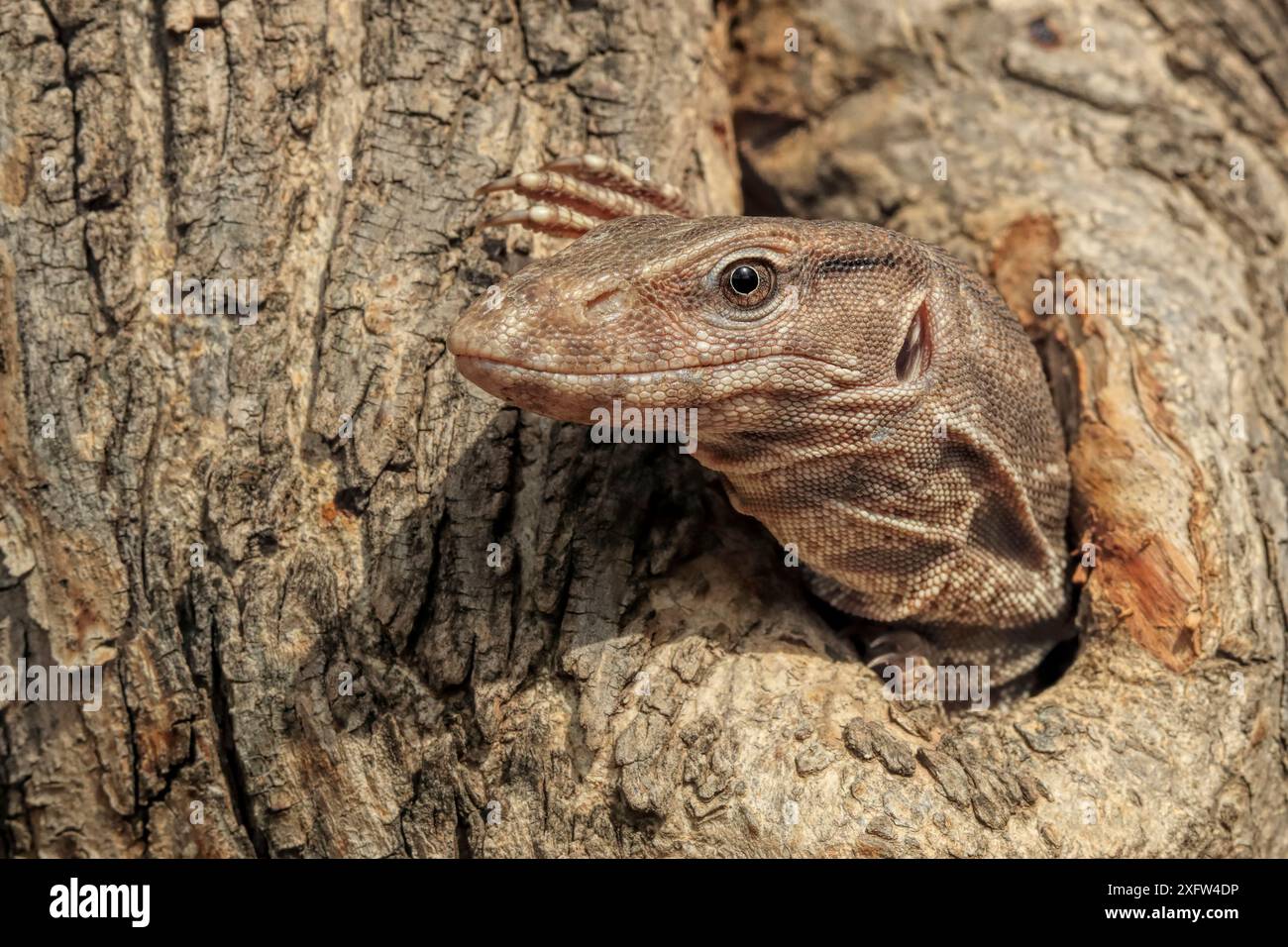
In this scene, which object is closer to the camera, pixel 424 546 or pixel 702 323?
pixel 702 323

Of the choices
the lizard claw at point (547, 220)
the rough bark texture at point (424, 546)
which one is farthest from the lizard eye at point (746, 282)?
the rough bark texture at point (424, 546)

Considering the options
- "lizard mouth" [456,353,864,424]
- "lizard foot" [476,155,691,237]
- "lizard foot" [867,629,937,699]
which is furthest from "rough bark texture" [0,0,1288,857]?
"lizard mouth" [456,353,864,424]

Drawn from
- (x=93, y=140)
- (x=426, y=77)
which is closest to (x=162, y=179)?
(x=93, y=140)

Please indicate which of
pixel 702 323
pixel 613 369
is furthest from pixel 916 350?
pixel 613 369

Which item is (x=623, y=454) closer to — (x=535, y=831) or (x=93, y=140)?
(x=535, y=831)

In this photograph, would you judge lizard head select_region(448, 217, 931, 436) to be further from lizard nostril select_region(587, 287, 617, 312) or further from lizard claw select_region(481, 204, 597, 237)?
lizard claw select_region(481, 204, 597, 237)

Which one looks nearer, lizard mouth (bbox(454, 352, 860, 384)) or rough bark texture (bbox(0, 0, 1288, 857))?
lizard mouth (bbox(454, 352, 860, 384))

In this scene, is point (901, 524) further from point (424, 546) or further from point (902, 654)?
point (424, 546)
